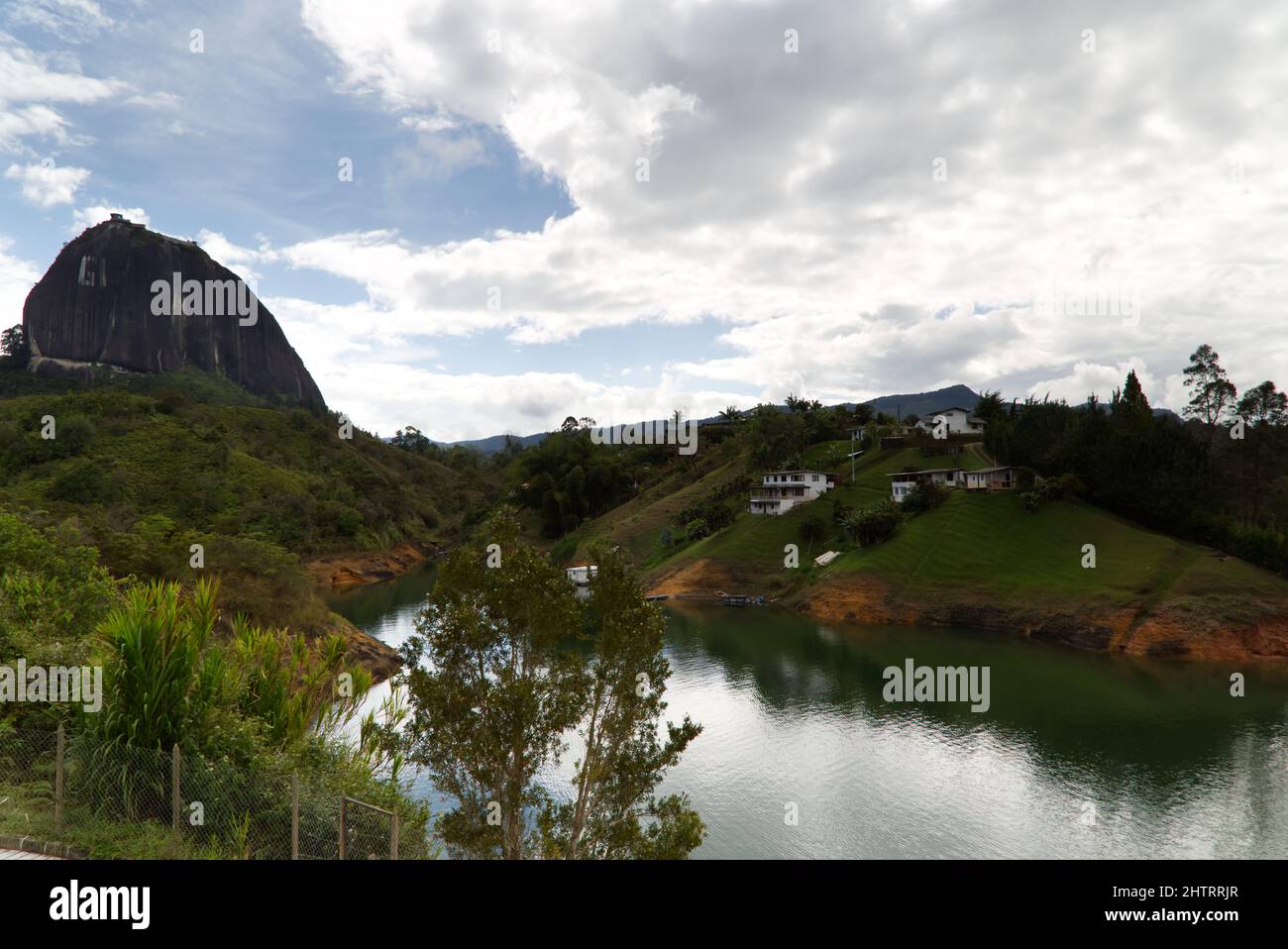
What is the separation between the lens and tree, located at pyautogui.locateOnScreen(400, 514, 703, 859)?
1418cm

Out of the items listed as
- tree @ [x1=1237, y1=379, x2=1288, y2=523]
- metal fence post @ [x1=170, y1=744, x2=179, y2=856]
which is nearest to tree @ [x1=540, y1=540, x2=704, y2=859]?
metal fence post @ [x1=170, y1=744, x2=179, y2=856]

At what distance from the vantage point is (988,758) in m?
33.7

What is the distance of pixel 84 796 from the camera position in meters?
13.6

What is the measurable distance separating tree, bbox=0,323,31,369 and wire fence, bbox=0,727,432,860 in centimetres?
20141

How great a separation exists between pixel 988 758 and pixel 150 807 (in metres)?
33.1

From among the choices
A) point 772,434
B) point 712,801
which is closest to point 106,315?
point 772,434

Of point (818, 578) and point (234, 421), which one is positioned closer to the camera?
point (818, 578)

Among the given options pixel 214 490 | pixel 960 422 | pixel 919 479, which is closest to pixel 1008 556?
pixel 919 479

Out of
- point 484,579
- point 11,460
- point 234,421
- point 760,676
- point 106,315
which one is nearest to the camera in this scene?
point 484,579

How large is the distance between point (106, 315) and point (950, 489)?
187 metres

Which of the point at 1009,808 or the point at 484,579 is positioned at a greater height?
the point at 484,579

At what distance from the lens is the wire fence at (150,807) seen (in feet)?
41.5

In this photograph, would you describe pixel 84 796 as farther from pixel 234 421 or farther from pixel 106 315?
pixel 106 315
